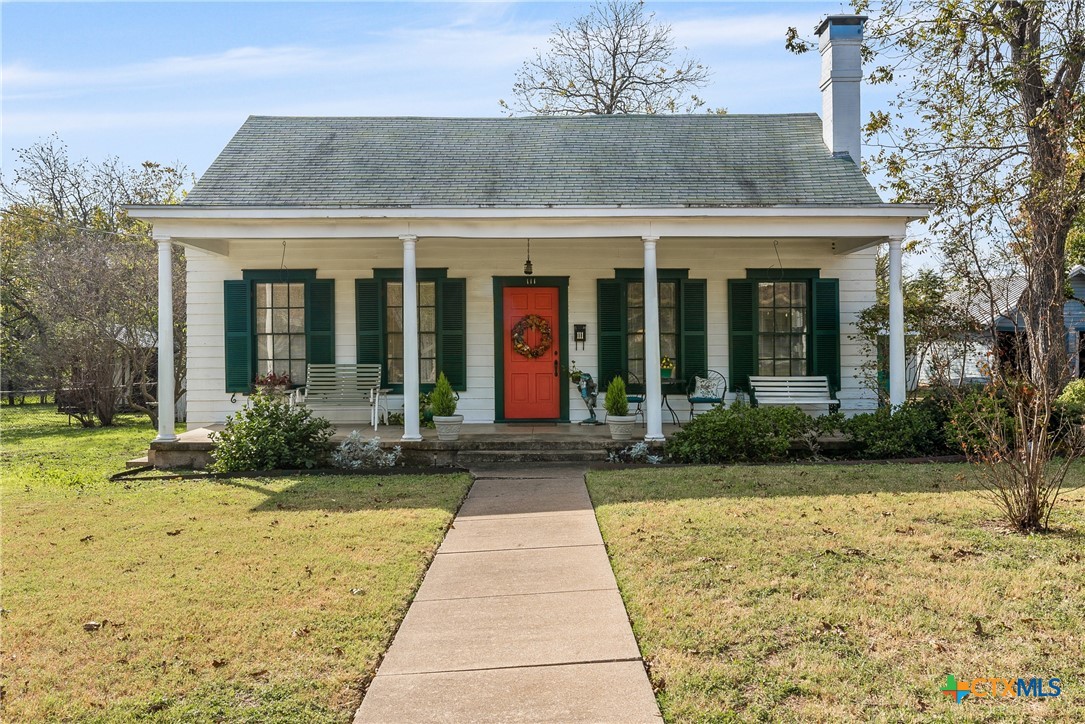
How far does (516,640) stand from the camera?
12.8ft

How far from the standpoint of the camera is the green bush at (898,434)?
9039mm

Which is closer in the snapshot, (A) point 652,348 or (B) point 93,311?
(A) point 652,348

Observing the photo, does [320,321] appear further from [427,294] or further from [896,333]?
[896,333]

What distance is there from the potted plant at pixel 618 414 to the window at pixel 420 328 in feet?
9.47

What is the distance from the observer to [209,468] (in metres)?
9.16

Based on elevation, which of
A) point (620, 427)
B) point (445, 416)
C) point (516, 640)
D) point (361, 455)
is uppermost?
point (445, 416)

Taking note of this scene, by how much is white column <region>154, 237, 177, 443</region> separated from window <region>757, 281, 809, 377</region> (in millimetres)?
7494

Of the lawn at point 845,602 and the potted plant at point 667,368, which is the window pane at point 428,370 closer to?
the potted plant at point 667,368

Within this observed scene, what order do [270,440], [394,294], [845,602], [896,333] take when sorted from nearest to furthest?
[845,602] → [270,440] → [896,333] → [394,294]

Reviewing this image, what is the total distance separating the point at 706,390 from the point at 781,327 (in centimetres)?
141

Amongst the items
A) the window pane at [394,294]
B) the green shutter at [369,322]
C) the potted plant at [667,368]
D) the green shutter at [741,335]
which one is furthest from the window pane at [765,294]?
the green shutter at [369,322]

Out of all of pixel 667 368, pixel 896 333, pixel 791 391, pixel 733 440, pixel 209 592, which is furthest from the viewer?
pixel 667 368

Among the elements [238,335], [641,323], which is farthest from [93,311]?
[641,323]

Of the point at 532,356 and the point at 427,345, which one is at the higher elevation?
the point at 427,345
